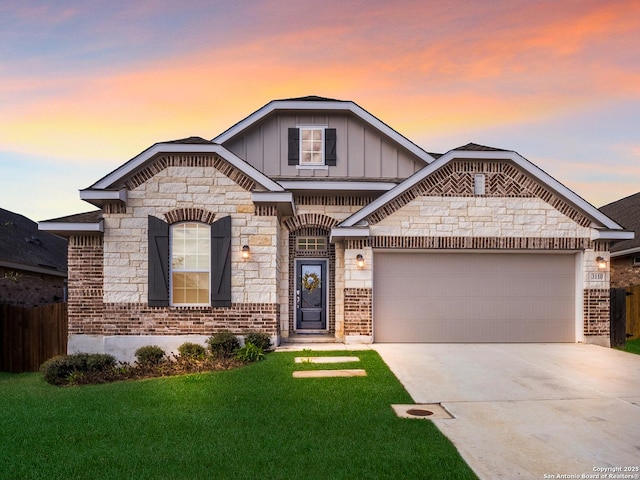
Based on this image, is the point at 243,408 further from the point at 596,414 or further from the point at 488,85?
the point at 488,85

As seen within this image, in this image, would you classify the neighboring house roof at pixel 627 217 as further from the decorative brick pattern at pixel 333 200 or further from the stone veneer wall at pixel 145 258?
the stone veneer wall at pixel 145 258

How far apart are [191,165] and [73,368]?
5.41 meters

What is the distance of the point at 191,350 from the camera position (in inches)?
492

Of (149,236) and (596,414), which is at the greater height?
(149,236)

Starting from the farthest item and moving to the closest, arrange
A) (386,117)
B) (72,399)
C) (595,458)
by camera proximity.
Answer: (386,117), (72,399), (595,458)

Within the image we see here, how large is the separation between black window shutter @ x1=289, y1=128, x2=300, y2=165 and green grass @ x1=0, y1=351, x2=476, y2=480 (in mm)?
7466

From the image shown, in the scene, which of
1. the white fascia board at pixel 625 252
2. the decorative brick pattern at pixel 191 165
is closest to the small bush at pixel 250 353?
the decorative brick pattern at pixel 191 165

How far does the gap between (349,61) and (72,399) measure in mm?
11273

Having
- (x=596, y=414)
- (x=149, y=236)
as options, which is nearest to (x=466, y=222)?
(x=596, y=414)

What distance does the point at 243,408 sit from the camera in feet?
26.1

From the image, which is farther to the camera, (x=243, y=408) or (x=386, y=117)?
(x=386, y=117)

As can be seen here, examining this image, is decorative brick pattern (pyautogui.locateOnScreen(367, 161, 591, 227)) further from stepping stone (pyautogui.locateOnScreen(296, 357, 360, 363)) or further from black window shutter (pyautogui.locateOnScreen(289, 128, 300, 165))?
stepping stone (pyautogui.locateOnScreen(296, 357, 360, 363))

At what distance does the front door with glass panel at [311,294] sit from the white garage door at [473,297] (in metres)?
1.88

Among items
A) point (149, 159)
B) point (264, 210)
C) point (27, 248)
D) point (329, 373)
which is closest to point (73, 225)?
point (149, 159)
